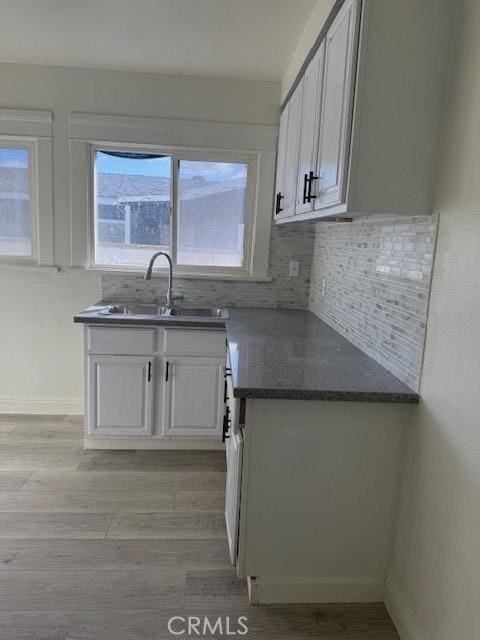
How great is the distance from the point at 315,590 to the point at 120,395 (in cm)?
160

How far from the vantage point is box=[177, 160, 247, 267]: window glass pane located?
3307 mm

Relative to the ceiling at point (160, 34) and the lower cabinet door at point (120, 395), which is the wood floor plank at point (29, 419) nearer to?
the lower cabinet door at point (120, 395)

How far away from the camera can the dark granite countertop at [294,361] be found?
1616mm

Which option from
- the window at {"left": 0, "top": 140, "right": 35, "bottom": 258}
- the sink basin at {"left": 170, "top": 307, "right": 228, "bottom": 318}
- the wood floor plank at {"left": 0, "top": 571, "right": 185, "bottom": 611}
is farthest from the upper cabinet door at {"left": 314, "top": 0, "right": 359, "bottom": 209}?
the window at {"left": 0, "top": 140, "right": 35, "bottom": 258}

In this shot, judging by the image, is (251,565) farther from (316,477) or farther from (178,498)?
(178,498)

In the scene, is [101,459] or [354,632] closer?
[354,632]

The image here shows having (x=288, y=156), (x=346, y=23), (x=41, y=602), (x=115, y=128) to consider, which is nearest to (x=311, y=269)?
(x=288, y=156)

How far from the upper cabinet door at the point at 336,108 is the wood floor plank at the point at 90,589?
63.1 inches

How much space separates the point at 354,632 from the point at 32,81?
3.51 m

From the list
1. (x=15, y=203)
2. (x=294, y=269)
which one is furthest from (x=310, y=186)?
(x=15, y=203)

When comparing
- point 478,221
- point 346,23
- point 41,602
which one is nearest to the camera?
point 478,221

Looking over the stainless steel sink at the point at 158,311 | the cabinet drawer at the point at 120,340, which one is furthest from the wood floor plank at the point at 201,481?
the stainless steel sink at the point at 158,311

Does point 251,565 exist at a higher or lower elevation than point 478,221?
lower

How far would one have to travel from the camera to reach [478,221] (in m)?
1.31
